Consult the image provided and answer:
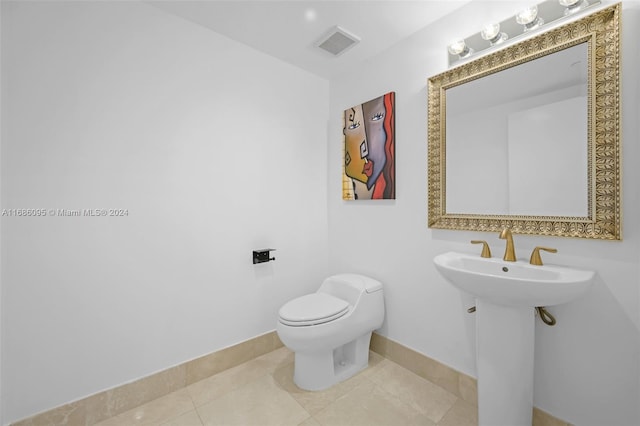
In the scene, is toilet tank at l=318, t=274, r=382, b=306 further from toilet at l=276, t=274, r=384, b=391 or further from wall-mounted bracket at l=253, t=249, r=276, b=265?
wall-mounted bracket at l=253, t=249, r=276, b=265

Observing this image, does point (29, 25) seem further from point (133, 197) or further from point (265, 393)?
point (265, 393)

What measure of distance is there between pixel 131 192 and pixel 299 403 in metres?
1.54

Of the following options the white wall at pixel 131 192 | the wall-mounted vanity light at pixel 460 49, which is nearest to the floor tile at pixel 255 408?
the white wall at pixel 131 192

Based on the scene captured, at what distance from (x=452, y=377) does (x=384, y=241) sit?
0.93 metres

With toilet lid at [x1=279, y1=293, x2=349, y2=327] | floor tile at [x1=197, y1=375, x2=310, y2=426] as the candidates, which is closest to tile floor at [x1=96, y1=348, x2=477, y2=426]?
floor tile at [x1=197, y1=375, x2=310, y2=426]

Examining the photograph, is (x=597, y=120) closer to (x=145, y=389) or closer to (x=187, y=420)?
(x=187, y=420)

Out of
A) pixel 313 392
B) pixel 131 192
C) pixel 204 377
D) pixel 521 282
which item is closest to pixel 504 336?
pixel 521 282

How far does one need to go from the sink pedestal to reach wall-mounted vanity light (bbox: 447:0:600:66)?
4.46ft

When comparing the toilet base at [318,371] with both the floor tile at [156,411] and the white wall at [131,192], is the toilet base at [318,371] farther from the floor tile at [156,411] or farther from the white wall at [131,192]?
the floor tile at [156,411]

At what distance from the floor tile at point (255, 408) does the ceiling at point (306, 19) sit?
2.31 m

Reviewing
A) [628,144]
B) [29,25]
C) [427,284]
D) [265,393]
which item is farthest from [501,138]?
[29,25]

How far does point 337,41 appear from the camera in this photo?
6.26 ft

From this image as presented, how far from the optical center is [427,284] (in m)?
1.78

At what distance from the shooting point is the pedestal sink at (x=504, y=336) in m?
1.13
